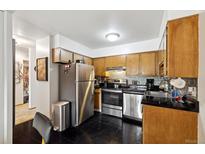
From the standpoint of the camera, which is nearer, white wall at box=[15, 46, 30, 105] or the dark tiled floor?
the dark tiled floor

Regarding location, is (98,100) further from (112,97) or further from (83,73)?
(83,73)

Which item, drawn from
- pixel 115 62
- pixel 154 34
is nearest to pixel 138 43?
pixel 154 34

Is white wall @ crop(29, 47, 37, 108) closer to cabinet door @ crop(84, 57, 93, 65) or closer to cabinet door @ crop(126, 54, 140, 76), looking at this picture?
cabinet door @ crop(84, 57, 93, 65)

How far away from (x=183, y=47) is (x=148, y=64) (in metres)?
1.85

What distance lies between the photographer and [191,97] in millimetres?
1630

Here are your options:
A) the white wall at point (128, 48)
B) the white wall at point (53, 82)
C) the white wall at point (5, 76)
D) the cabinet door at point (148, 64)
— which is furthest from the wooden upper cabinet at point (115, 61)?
the white wall at point (5, 76)

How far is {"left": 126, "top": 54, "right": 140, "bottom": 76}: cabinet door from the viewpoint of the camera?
3.49 m

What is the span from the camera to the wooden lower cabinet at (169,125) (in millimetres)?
1361

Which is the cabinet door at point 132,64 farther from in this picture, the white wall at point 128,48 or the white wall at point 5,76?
the white wall at point 5,76

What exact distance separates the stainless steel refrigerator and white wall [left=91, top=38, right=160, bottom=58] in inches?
51.1

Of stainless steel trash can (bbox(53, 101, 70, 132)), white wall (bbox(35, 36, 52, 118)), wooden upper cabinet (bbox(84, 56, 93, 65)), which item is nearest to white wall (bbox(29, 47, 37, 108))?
white wall (bbox(35, 36, 52, 118))

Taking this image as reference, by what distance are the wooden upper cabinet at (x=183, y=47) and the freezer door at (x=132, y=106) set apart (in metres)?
1.60
